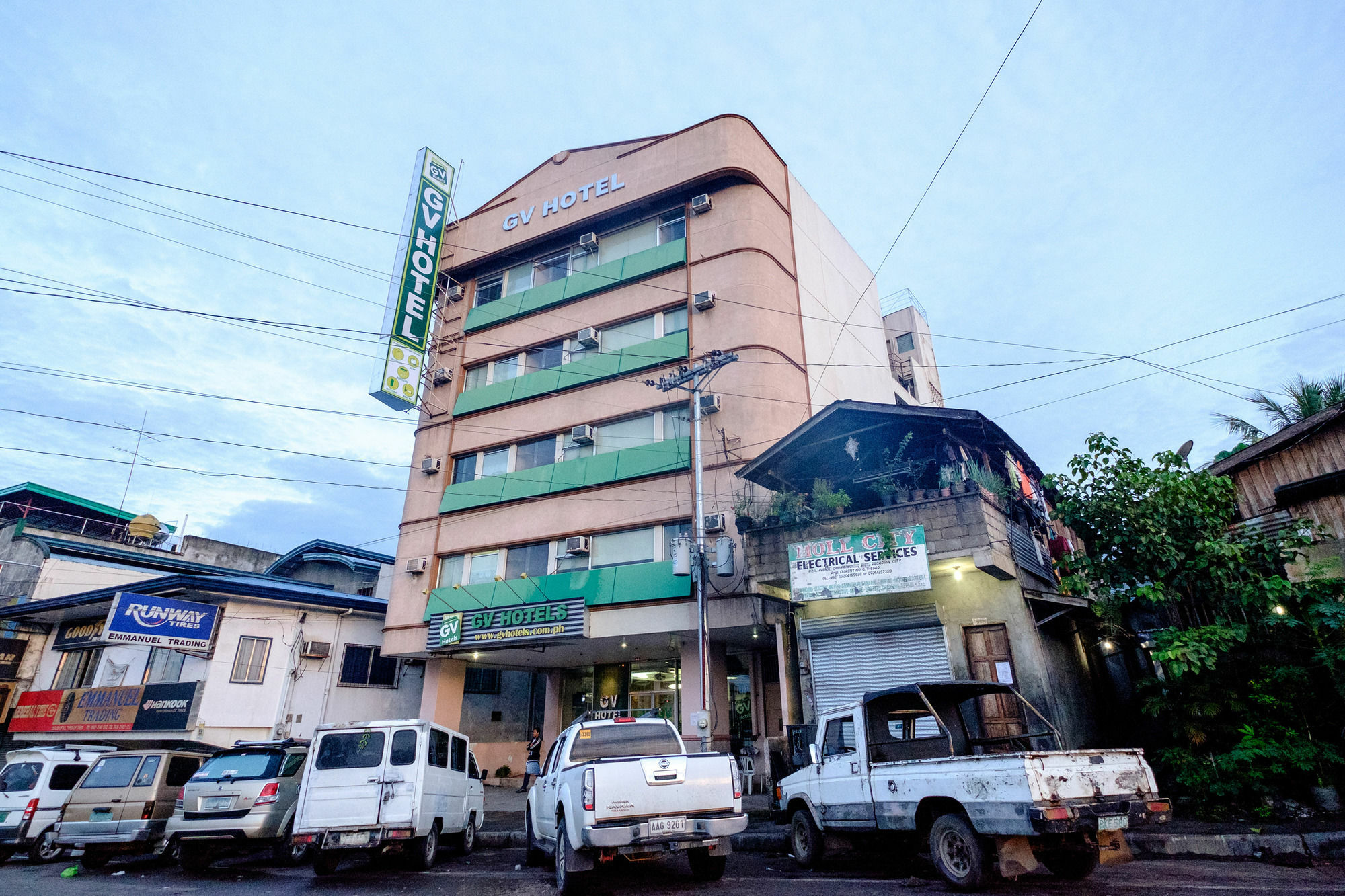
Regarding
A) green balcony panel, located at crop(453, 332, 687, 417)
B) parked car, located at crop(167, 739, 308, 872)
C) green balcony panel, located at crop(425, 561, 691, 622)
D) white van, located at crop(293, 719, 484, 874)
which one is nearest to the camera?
white van, located at crop(293, 719, 484, 874)

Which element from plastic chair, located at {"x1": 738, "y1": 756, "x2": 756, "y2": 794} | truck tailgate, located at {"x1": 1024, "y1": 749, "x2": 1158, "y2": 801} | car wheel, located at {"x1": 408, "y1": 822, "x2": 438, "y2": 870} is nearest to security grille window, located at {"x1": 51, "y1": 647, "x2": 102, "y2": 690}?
car wheel, located at {"x1": 408, "y1": 822, "x2": 438, "y2": 870}

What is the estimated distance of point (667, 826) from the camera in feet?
23.4

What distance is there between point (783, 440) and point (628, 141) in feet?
50.8

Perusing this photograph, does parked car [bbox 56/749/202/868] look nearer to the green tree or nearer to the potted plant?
the potted plant

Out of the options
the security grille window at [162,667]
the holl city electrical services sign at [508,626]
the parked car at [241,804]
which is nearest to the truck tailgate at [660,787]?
the parked car at [241,804]

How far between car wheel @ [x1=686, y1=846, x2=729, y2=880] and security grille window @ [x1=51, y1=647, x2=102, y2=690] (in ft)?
80.2

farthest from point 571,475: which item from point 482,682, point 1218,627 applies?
point 1218,627

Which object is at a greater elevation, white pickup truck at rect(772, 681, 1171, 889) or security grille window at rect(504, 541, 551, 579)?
security grille window at rect(504, 541, 551, 579)

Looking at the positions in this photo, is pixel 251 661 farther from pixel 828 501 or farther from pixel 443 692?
pixel 828 501

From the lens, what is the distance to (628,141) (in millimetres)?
25469

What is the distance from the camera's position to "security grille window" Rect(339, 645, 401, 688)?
→ 75.9ft

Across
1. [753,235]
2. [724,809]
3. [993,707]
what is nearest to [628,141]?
[753,235]

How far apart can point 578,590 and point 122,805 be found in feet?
35.4

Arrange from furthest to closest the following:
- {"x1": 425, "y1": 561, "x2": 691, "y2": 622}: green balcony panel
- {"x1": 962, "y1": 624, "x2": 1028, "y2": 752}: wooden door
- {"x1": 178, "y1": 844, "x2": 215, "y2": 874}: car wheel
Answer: {"x1": 425, "y1": 561, "x2": 691, "y2": 622}: green balcony panel
{"x1": 962, "y1": 624, "x2": 1028, "y2": 752}: wooden door
{"x1": 178, "y1": 844, "x2": 215, "y2": 874}: car wheel
